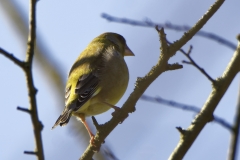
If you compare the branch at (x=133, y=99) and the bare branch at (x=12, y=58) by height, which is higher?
the branch at (x=133, y=99)

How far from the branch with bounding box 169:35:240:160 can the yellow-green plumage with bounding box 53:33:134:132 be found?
1579 mm

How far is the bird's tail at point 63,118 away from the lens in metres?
4.08

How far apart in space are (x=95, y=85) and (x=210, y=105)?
74.7 inches

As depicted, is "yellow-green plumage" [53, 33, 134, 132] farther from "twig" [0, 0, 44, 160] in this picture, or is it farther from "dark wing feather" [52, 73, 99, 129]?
"twig" [0, 0, 44, 160]

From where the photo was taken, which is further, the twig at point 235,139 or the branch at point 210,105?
the branch at point 210,105

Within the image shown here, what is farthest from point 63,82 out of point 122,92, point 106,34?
point 106,34

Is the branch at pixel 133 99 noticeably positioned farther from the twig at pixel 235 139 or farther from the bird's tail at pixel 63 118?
the twig at pixel 235 139

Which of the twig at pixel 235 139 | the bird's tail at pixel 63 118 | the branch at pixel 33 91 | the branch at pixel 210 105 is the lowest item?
the branch at pixel 33 91

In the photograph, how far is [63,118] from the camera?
4.16 m

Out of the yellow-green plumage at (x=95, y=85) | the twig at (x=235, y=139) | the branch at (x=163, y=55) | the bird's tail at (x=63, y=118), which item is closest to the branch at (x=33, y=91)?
the twig at (x=235, y=139)

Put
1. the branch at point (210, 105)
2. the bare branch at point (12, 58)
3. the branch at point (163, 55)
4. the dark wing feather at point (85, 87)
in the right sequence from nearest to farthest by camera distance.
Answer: the bare branch at point (12, 58)
the branch at point (210, 105)
the branch at point (163, 55)
the dark wing feather at point (85, 87)

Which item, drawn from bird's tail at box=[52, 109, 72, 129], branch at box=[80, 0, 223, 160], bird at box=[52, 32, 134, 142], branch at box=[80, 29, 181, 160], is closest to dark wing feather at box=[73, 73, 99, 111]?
bird at box=[52, 32, 134, 142]

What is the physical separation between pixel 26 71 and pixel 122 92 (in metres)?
2.79

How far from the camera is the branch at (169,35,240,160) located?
2947 mm
